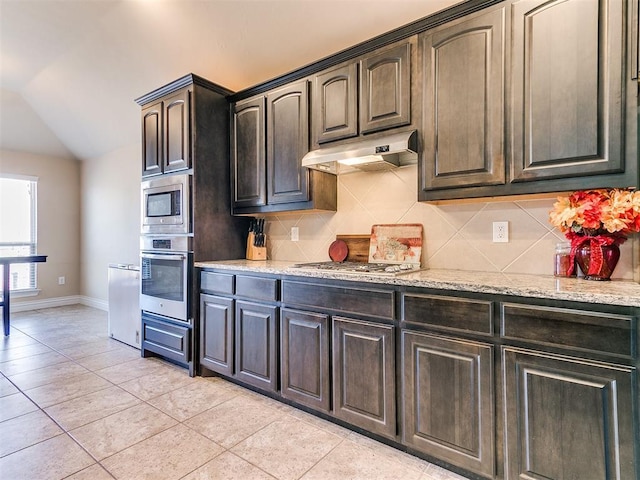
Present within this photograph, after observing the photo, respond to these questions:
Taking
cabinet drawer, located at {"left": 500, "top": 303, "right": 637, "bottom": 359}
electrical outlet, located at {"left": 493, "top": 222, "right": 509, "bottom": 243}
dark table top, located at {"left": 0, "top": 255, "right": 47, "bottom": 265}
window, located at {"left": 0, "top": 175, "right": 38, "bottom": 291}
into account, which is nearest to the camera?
cabinet drawer, located at {"left": 500, "top": 303, "right": 637, "bottom": 359}

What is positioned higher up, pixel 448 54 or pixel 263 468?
pixel 448 54

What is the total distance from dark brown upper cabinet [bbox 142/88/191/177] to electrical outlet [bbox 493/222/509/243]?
2.37m

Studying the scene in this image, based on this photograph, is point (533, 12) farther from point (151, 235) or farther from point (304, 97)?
point (151, 235)

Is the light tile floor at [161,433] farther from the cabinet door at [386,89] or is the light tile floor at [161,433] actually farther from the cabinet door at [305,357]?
the cabinet door at [386,89]

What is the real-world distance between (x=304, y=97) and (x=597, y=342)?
2.25 meters

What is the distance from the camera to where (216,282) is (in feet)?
8.96

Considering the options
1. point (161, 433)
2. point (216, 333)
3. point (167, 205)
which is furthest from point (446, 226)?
point (167, 205)

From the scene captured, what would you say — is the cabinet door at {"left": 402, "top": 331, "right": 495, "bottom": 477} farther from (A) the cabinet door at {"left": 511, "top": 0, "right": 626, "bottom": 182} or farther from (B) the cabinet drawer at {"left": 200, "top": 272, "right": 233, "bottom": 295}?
(B) the cabinet drawer at {"left": 200, "top": 272, "right": 233, "bottom": 295}

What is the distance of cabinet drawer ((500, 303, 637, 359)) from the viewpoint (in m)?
1.28

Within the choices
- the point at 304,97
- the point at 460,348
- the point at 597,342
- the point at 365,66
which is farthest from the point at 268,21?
the point at 597,342

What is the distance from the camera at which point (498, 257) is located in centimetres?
210

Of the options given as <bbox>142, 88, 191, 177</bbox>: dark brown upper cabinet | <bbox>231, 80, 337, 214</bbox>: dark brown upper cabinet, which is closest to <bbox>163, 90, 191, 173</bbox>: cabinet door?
<bbox>142, 88, 191, 177</bbox>: dark brown upper cabinet

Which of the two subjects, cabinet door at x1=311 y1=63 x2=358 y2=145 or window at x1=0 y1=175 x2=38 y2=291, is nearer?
cabinet door at x1=311 y1=63 x2=358 y2=145

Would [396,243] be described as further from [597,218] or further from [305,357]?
[597,218]
